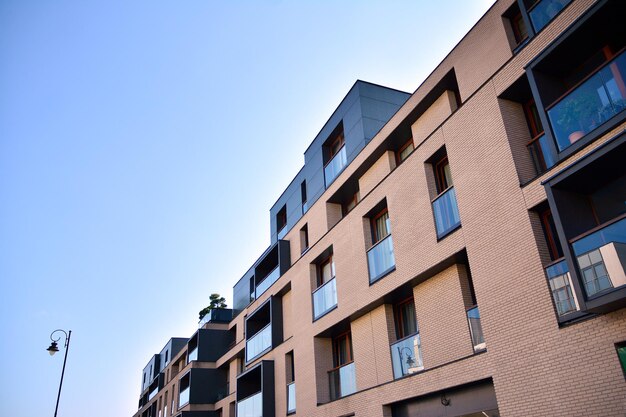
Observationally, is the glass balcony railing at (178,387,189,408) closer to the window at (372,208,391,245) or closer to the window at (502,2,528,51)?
the window at (372,208,391,245)

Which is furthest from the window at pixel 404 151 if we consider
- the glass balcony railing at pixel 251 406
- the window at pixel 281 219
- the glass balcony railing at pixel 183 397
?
the glass balcony railing at pixel 183 397

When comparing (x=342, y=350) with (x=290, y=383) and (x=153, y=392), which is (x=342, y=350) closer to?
(x=290, y=383)

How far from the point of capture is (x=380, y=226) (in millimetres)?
16891

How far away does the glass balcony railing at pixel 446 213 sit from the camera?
505 inches

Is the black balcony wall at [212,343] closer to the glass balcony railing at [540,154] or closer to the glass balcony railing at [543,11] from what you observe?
the glass balcony railing at [540,154]

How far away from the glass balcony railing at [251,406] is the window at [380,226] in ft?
31.8

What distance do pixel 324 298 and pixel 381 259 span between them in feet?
12.6

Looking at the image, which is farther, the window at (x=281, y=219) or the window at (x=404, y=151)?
the window at (x=281, y=219)

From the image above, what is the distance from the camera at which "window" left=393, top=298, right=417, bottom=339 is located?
14988mm

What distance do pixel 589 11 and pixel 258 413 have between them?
1936cm

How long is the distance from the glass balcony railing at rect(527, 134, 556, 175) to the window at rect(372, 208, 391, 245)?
19.2 ft

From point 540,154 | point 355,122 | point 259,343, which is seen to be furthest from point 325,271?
point 540,154

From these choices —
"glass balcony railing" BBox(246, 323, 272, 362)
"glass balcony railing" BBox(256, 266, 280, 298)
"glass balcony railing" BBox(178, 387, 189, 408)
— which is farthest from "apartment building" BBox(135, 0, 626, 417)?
"glass balcony railing" BBox(178, 387, 189, 408)

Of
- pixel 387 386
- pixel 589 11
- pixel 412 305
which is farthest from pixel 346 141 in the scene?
pixel 589 11
